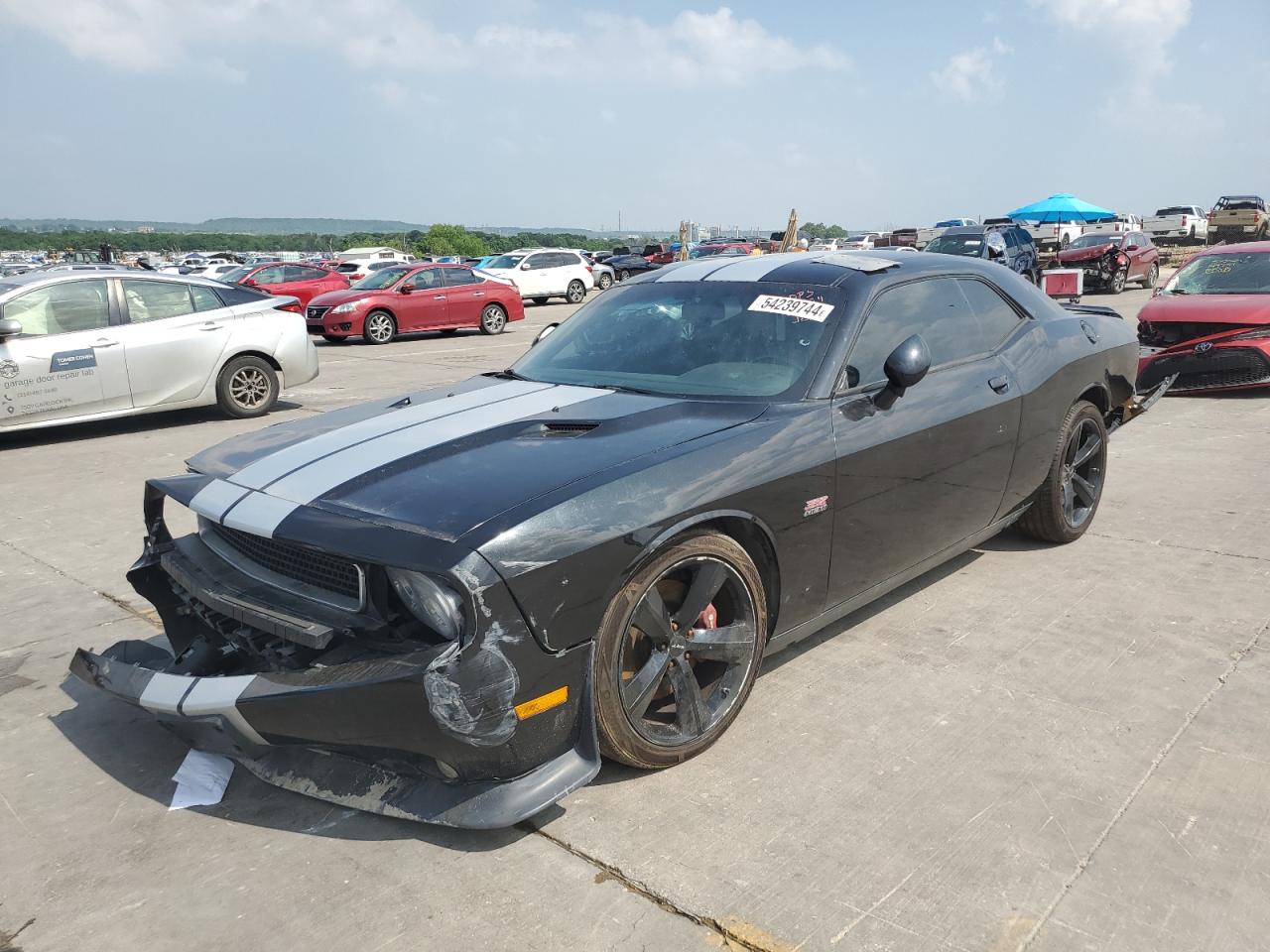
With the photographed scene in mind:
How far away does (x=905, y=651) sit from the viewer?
3.95 metres

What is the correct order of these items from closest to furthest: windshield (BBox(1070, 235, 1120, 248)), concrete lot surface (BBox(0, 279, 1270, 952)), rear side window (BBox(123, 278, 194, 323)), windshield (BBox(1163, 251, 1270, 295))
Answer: concrete lot surface (BBox(0, 279, 1270, 952)), rear side window (BBox(123, 278, 194, 323)), windshield (BBox(1163, 251, 1270, 295)), windshield (BBox(1070, 235, 1120, 248))

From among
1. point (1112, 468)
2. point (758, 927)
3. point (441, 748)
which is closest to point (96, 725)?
point (441, 748)

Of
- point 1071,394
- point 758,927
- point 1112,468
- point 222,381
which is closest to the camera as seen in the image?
point 758,927

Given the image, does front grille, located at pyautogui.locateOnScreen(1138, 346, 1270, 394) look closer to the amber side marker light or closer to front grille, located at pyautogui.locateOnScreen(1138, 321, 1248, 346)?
front grille, located at pyautogui.locateOnScreen(1138, 321, 1248, 346)

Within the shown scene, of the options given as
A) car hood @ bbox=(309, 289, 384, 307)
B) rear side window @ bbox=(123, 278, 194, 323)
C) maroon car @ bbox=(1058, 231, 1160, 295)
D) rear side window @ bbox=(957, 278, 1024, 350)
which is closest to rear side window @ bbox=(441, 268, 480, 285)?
car hood @ bbox=(309, 289, 384, 307)

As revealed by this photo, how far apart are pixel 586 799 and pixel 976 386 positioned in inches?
97.0

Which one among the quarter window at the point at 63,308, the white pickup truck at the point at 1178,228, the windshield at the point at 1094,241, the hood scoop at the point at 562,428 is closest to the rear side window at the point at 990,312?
the hood scoop at the point at 562,428

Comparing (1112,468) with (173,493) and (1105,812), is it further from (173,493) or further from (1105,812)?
(173,493)

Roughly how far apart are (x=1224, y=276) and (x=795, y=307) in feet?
28.0

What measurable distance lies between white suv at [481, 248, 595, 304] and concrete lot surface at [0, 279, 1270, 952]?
23452 millimetres

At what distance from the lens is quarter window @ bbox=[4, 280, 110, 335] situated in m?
8.62

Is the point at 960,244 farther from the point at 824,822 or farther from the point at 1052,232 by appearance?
the point at 1052,232

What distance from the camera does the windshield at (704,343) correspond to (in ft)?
12.1

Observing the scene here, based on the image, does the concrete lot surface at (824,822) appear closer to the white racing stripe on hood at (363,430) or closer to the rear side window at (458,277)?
the white racing stripe on hood at (363,430)
